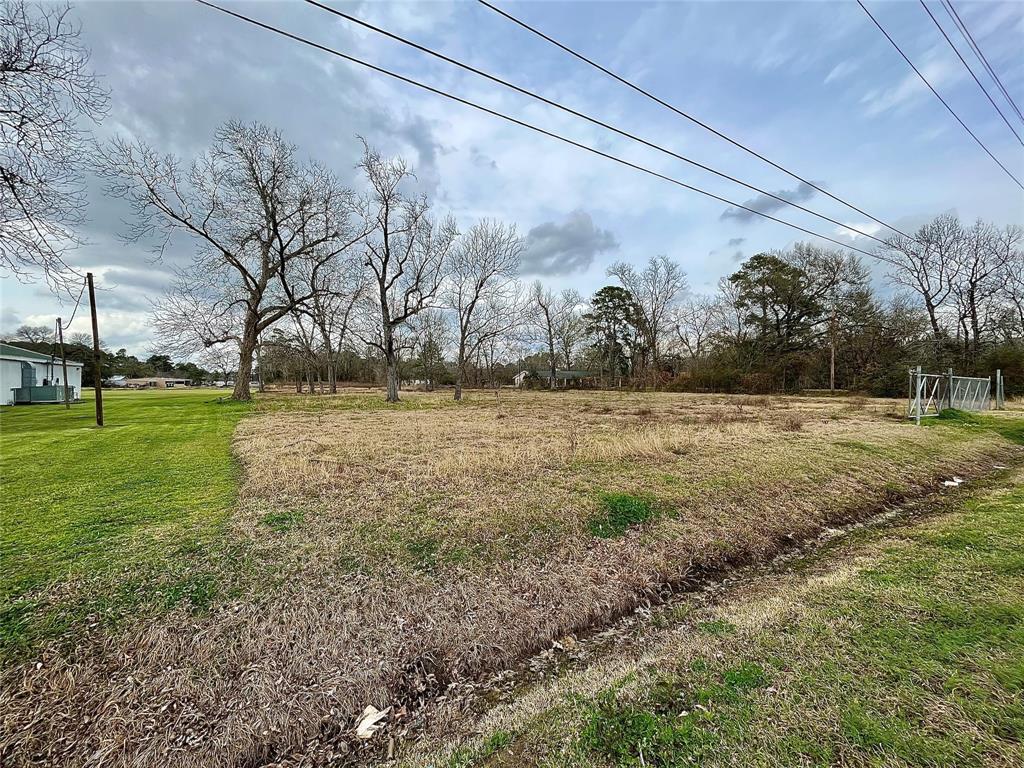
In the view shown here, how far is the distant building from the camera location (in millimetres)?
62344

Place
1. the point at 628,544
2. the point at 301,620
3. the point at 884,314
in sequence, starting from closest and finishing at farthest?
the point at 301,620 < the point at 628,544 < the point at 884,314

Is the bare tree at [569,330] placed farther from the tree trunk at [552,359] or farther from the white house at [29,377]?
the white house at [29,377]

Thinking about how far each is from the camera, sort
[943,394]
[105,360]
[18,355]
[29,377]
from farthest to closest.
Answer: [105,360] → [29,377] → [18,355] → [943,394]

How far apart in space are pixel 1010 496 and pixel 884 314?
36.7 metres

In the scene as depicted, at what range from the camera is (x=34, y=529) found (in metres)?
4.11

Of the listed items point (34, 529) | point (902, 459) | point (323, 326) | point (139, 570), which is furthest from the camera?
point (323, 326)

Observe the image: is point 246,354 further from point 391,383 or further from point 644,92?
point 644,92

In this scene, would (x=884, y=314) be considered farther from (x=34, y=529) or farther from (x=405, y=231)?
(x=34, y=529)

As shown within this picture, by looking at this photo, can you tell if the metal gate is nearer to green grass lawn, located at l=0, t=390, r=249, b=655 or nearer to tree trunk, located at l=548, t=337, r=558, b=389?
green grass lawn, located at l=0, t=390, r=249, b=655

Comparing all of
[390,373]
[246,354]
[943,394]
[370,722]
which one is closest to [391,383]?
[390,373]

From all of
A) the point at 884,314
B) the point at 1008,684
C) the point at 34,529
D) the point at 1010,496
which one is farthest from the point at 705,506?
the point at 884,314

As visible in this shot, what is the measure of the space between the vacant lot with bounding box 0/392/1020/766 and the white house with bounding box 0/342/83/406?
19.5 m

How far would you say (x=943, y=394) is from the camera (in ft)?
49.6

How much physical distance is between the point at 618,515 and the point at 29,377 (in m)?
32.0
